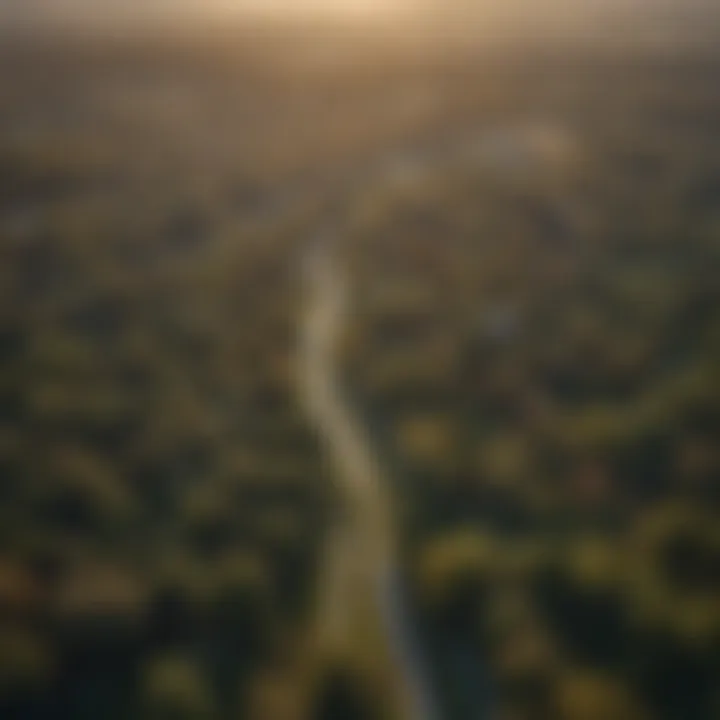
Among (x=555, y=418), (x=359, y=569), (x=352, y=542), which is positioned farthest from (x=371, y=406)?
(x=359, y=569)

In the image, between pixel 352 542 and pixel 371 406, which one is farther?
pixel 371 406

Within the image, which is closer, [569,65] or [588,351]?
[588,351]

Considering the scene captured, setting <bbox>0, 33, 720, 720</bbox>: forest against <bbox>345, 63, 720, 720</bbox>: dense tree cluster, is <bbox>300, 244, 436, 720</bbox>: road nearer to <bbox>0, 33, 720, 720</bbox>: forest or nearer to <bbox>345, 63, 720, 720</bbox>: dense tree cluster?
<bbox>0, 33, 720, 720</bbox>: forest

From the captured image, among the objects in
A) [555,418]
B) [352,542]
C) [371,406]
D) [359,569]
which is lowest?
[359,569]

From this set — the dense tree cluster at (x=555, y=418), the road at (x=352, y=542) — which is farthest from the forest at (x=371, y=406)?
the road at (x=352, y=542)

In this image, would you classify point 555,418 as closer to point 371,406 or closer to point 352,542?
point 371,406

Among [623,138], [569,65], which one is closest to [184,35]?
[569,65]

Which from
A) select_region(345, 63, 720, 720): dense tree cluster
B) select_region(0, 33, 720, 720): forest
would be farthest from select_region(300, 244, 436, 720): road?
select_region(345, 63, 720, 720): dense tree cluster

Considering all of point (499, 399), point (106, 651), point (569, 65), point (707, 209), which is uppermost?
point (569, 65)

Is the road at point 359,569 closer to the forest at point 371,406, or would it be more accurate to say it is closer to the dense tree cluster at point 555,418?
the forest at point 371,406

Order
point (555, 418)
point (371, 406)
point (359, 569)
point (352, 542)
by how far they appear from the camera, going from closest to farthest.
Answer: point (359, 569) → point (352, 542) → point (555, 418) → point (371, 406)

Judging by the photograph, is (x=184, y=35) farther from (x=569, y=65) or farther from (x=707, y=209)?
(x=707, y=209)
